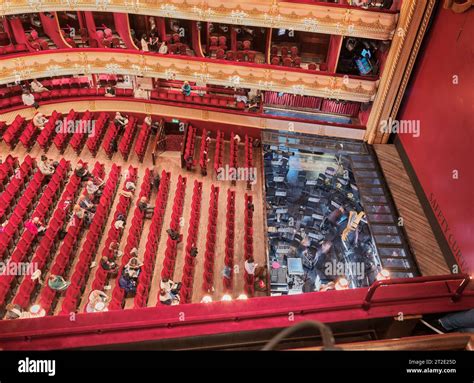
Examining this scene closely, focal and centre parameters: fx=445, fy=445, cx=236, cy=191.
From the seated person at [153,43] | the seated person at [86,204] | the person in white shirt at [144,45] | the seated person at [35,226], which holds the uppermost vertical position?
the seated person at [153,43]

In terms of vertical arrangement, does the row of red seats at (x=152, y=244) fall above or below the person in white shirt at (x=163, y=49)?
below

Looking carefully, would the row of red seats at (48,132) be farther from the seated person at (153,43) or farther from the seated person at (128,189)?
the seated person at (153,43)

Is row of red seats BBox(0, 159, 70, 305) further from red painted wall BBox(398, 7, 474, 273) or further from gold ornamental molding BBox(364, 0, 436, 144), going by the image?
red painted wall BBox(398, 7, 474, 273)

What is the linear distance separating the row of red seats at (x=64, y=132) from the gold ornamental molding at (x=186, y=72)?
136cm

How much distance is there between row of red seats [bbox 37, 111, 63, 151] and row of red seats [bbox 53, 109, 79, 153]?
21 cm

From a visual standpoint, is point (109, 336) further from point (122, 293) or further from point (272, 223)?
point (272, 223)

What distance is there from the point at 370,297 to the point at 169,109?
1138 cm

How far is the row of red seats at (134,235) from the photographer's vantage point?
1018 cm

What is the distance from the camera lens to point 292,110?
15.5m

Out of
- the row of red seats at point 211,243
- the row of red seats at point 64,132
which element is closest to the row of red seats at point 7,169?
the row of red seats at point 64,132

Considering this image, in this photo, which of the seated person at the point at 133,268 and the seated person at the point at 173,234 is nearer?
the seated person at the point at 133,268

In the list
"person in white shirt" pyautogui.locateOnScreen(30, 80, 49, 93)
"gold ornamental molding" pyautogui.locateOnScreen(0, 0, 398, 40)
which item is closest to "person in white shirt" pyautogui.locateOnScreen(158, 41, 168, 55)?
"gold ornamental molding" pyautogui.locateOnScreen(0, 0, 398, 40)

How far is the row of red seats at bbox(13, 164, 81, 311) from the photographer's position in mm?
10062
